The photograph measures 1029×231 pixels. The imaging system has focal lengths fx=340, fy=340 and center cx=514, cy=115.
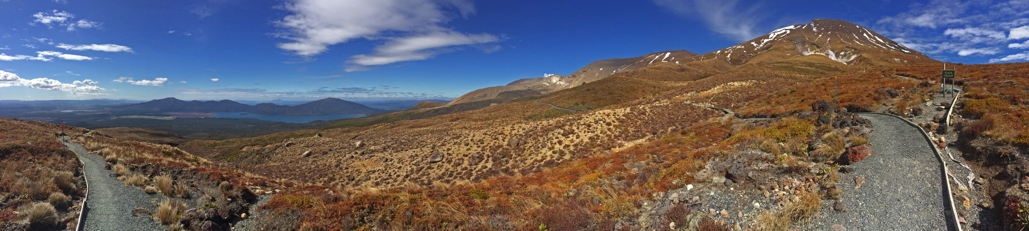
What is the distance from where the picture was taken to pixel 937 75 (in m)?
26.1

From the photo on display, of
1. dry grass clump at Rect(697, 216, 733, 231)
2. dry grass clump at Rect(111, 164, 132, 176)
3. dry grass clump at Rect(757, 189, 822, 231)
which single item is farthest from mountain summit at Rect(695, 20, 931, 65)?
dry grass clump at Rect(111, 164, 132, 176)

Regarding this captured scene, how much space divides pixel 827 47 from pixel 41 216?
15948cm

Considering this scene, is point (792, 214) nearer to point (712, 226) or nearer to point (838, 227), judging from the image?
point (838, 227)

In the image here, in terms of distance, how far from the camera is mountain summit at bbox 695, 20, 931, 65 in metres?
95.0

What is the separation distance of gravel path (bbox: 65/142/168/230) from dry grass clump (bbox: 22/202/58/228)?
60 cm

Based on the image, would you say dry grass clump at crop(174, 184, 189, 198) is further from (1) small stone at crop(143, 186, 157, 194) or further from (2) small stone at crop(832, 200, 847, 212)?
(2) small stone at crop(832, 200, 847, 212)

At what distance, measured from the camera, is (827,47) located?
114188mm

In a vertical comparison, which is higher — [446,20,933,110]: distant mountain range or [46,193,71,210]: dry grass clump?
[446,20,933,110]: distant mountain range

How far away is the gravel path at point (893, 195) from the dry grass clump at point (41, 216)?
1773 centimetres

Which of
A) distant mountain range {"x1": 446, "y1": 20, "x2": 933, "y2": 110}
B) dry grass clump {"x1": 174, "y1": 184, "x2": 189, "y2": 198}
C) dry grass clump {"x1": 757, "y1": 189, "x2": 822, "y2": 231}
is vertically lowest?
dry grass clump {"x1": 174, "y1": 184, "x2": 189, "y2": 198}

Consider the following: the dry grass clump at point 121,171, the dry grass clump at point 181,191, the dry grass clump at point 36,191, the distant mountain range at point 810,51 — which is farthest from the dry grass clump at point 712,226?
the distant mountain range at point 810,51

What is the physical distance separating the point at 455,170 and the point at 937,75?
123 feet

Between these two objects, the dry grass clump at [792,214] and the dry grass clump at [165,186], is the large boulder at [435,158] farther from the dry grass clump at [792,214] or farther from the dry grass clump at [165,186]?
the dry grass clump at [792,214]

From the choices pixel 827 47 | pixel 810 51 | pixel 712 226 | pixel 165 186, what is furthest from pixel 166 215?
pixel 827 47
